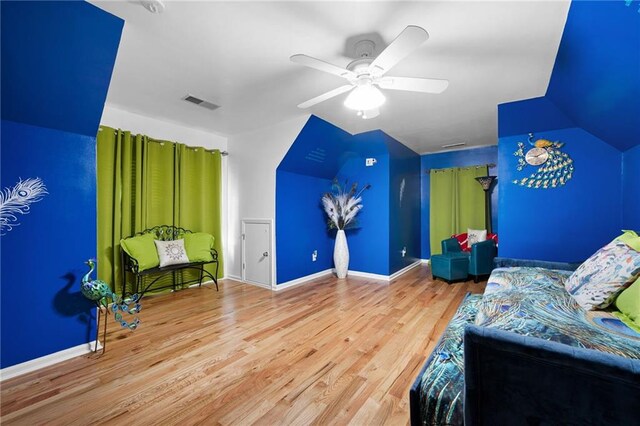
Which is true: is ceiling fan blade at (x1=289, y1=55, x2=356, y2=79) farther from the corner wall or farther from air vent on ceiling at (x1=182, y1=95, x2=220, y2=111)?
air vent on ceiling at (x1=182, y1=95, x2=220, y2=111)

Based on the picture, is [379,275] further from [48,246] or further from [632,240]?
[48,246]

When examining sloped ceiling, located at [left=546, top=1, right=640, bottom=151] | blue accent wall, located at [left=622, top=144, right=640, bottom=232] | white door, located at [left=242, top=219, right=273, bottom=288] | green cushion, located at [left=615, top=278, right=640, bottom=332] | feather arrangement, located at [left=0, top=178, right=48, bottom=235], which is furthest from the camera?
white door, located at [left=242, top=219, right=273, bottom=288]

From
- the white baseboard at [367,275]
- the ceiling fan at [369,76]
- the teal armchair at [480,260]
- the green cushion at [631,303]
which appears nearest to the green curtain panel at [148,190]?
the white baseboard at [367,275]

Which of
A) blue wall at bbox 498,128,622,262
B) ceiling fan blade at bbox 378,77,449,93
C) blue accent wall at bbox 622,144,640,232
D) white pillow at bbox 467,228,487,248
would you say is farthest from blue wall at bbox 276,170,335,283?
blue accent wall at bbox 622,144,640,232

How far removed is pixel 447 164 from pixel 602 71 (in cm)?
368

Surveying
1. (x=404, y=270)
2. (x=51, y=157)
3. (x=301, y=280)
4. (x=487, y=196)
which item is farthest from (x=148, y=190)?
(x=487, y=196)

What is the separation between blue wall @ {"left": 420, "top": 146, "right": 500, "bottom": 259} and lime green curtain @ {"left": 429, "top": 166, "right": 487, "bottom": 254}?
0.65 ft

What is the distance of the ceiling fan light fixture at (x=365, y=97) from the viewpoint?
1.87 metres

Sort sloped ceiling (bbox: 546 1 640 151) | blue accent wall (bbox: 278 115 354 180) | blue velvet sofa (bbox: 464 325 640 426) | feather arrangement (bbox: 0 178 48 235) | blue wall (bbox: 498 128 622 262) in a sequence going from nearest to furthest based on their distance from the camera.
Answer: blue velvet sofa (bbox: 464 325 640 426)
sloped ceiling (bbox: 546 1 640 151)
feather arrangement (bbox: 0 178 48 235)
blue wall (bbox: 498 128 622 262)
blue accent wall (bbox: 278 115 354 180)

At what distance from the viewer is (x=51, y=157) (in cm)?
190

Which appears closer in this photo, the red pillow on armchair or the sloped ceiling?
the sloped ceiling

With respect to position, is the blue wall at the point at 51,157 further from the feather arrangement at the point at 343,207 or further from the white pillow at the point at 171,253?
the feather arrangement at the point at 343,207

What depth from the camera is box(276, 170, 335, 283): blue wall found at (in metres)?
3.87

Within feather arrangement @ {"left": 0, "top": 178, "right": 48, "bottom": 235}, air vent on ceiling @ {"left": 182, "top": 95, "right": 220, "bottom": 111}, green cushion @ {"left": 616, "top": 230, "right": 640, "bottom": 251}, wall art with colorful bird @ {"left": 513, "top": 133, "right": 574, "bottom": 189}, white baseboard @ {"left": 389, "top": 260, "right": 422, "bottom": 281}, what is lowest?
white baseboard @ {"left": 389, "top": 260, "right": 422, "bottom": 281}
